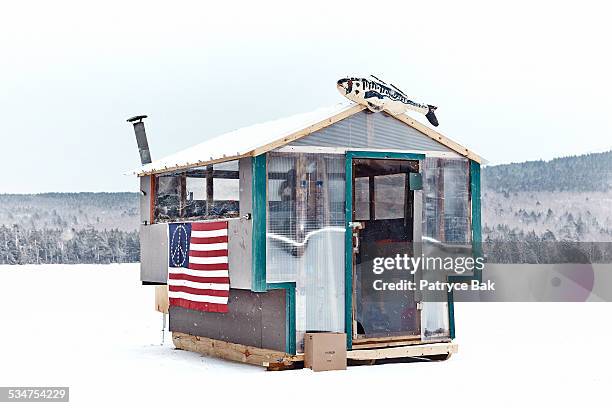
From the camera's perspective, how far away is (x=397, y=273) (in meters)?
13.8

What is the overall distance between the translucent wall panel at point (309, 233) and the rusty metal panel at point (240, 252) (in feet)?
0.79

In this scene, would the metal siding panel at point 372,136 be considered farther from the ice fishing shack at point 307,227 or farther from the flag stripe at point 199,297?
the flag stripe at point 199,297

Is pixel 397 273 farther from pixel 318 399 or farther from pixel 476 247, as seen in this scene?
pixel 318 399

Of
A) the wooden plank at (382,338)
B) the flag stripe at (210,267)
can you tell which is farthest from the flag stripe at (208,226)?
the wooden plank at (382,338)

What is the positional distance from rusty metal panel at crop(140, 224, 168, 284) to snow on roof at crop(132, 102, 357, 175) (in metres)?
0.86

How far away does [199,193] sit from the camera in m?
13.8

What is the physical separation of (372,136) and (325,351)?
2.78 meters

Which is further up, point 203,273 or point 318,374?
point 203,273

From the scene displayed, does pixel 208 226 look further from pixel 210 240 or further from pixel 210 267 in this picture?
pixel 210 267

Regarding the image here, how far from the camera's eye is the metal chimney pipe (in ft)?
53.9

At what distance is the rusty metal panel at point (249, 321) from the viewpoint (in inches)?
491

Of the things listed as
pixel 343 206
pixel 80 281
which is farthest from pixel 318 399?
pixel 80 281

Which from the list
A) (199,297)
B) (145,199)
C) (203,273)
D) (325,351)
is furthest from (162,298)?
(325,351)

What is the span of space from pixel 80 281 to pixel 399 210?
78.4 ft
